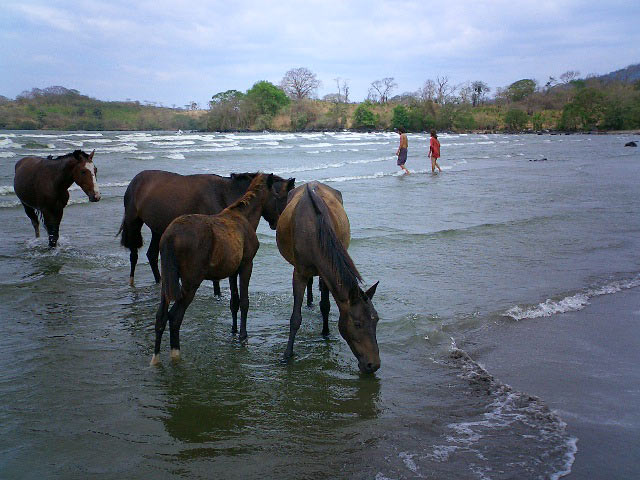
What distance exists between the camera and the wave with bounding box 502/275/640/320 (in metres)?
5.96

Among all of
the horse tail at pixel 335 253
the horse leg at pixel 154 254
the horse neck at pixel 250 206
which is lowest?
the horse leg at pixel 154 254

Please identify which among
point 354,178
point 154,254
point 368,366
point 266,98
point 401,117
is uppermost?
point 266,98

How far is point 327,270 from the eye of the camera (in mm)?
4559

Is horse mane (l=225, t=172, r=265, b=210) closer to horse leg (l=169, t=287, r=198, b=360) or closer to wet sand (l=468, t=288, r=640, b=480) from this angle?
horse leg (l=169, t=287, r=198, b=360)

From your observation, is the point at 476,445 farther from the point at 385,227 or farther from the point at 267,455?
the point at 385,227

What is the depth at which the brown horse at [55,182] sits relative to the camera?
28.9ft

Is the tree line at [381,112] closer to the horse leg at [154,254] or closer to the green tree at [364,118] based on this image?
A: the green tree at [364,118]

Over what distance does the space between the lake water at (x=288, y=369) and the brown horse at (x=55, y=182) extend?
72 centimetres

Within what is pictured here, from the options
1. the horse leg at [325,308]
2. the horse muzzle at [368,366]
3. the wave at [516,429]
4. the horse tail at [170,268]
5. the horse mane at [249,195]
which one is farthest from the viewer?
the horse mane at [249,195]

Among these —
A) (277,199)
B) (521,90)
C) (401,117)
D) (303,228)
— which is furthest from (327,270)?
(521,90)

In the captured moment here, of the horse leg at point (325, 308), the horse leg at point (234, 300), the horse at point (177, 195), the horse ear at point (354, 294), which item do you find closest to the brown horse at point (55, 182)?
the horse at point (177, 195)

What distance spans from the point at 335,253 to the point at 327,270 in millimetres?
169

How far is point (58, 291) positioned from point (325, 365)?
164 inches

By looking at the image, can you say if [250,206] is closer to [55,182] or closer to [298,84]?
[55,182]
